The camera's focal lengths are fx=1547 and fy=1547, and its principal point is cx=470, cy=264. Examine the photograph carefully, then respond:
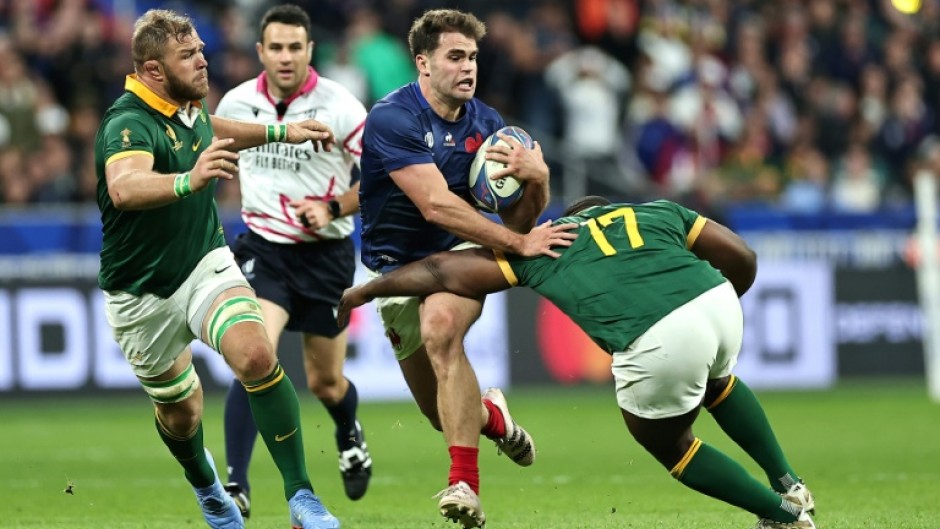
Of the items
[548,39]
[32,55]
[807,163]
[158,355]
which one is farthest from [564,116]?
[158,355]

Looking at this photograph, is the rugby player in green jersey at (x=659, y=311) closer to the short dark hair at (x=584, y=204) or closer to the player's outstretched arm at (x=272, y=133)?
the short dark hair at (x=584, y=204)

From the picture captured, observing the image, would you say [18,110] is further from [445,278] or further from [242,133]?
[445,278]

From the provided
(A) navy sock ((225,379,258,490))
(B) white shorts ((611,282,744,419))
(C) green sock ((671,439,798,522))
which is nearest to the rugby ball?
(B) white shorts ((611,282,744,419))

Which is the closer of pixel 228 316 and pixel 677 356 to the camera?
pixel 677 356

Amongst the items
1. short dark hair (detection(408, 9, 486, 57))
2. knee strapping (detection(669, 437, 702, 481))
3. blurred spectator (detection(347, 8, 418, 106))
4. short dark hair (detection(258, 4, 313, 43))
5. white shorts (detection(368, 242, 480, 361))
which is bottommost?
knee strapping (detection(669, 437, 702, 481))

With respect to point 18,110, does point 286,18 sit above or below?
above

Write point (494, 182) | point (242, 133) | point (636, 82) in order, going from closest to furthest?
1. point (494, 182)
2. point (242, 133)
3. point (636, 82)

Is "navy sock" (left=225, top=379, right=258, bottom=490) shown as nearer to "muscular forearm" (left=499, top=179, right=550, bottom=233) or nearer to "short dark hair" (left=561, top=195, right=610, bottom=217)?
"muscular forearm" (left=499, top=179, right=550, bottom=233)

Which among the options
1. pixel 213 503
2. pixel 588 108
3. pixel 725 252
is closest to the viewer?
pixel 725 252

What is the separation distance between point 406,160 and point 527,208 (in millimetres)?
668

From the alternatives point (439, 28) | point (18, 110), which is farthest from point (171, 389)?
point (18, 110)

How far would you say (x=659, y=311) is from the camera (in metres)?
6.69

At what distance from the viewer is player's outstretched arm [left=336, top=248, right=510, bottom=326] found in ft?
23.9

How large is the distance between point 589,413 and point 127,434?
14.7ft
